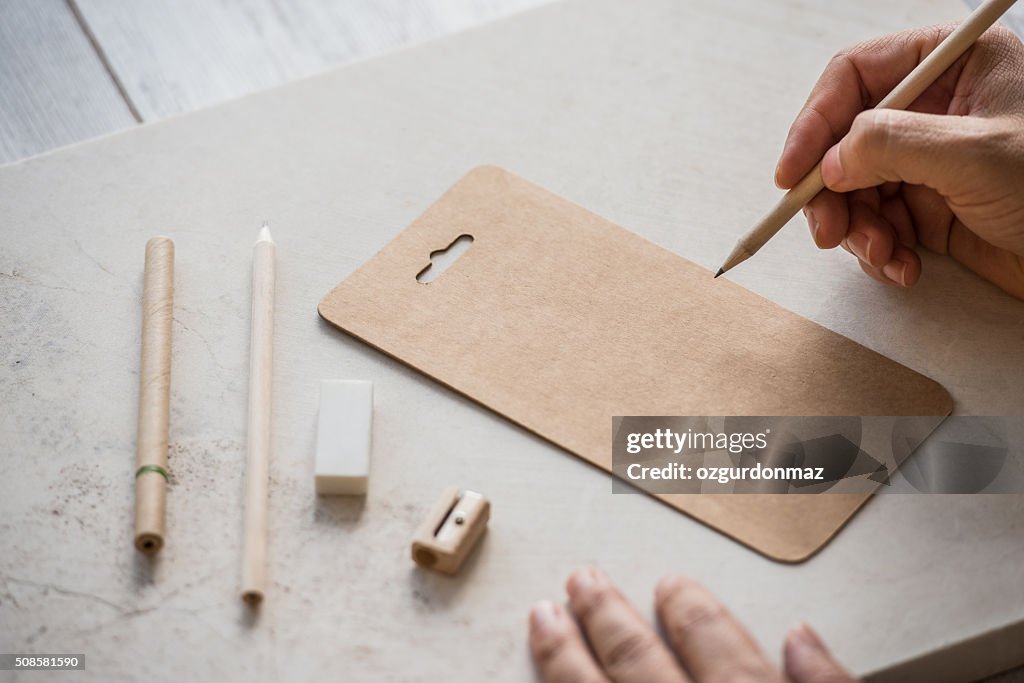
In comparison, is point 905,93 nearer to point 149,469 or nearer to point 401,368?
point 401,368

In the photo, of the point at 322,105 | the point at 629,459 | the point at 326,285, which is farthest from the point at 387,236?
the point at 629,459

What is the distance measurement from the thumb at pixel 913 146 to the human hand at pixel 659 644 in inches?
14.0

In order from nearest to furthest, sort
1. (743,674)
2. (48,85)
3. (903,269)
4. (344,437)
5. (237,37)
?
(743,674) → (344,437) → (903,269) → (48,85) → (237,37)

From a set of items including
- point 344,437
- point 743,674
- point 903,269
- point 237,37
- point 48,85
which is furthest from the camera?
point 237,37

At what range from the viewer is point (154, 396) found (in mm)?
740

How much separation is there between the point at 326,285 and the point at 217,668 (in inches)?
13.0

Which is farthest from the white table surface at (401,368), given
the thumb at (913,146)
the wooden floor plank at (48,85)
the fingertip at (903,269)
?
the wooden floor plank at (48,85)

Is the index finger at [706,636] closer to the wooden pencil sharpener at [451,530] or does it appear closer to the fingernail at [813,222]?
the wooden pencil sharpener at [451,530]

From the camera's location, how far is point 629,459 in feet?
2.40

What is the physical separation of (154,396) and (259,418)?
0.27ft

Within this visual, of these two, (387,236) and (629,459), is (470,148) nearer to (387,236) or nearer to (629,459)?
(387,236)

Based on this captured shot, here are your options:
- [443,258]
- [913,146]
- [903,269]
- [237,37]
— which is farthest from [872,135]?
[237,37]

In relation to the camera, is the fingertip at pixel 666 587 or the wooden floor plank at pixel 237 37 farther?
the wooden floor plank at pixel 237 37

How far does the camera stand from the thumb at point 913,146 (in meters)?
0.74
